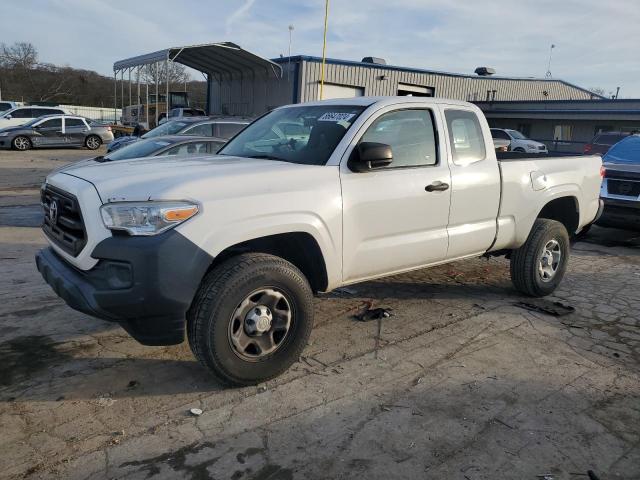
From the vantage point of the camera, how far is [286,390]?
3434 mm

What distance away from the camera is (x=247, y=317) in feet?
11.0

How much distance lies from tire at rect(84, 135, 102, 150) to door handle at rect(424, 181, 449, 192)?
24.2m

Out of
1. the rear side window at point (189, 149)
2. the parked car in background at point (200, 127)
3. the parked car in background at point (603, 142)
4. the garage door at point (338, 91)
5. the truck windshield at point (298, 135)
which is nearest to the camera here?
the truck windshield at point (298, 135)

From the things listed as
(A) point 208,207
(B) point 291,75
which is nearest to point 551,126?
(B) point 291,75

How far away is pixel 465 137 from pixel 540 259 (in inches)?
63.5

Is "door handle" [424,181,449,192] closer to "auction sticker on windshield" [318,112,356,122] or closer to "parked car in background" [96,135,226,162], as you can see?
"auction sticker on windshield" [318,112,356,122]

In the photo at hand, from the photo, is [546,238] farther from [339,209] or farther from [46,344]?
[46,344]

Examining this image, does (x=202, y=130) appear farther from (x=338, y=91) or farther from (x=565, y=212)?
(x=338, y=91)

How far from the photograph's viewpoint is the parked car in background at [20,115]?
25891mm

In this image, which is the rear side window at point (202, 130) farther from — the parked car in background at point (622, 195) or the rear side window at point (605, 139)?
the rear side window at point (605, 139)

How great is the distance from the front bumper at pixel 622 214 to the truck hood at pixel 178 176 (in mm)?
6498

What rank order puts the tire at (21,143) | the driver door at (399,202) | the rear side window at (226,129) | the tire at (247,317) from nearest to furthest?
the tire at (247,317), the driver door at (399,202), the rear side window at (226,129), the tire at (21,143)

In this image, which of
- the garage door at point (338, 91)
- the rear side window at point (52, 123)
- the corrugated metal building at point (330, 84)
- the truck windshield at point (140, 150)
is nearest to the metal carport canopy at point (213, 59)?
the corrugated metal building at point (330, 84)

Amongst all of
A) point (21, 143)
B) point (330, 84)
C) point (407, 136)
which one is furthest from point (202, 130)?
point (330, 84)
